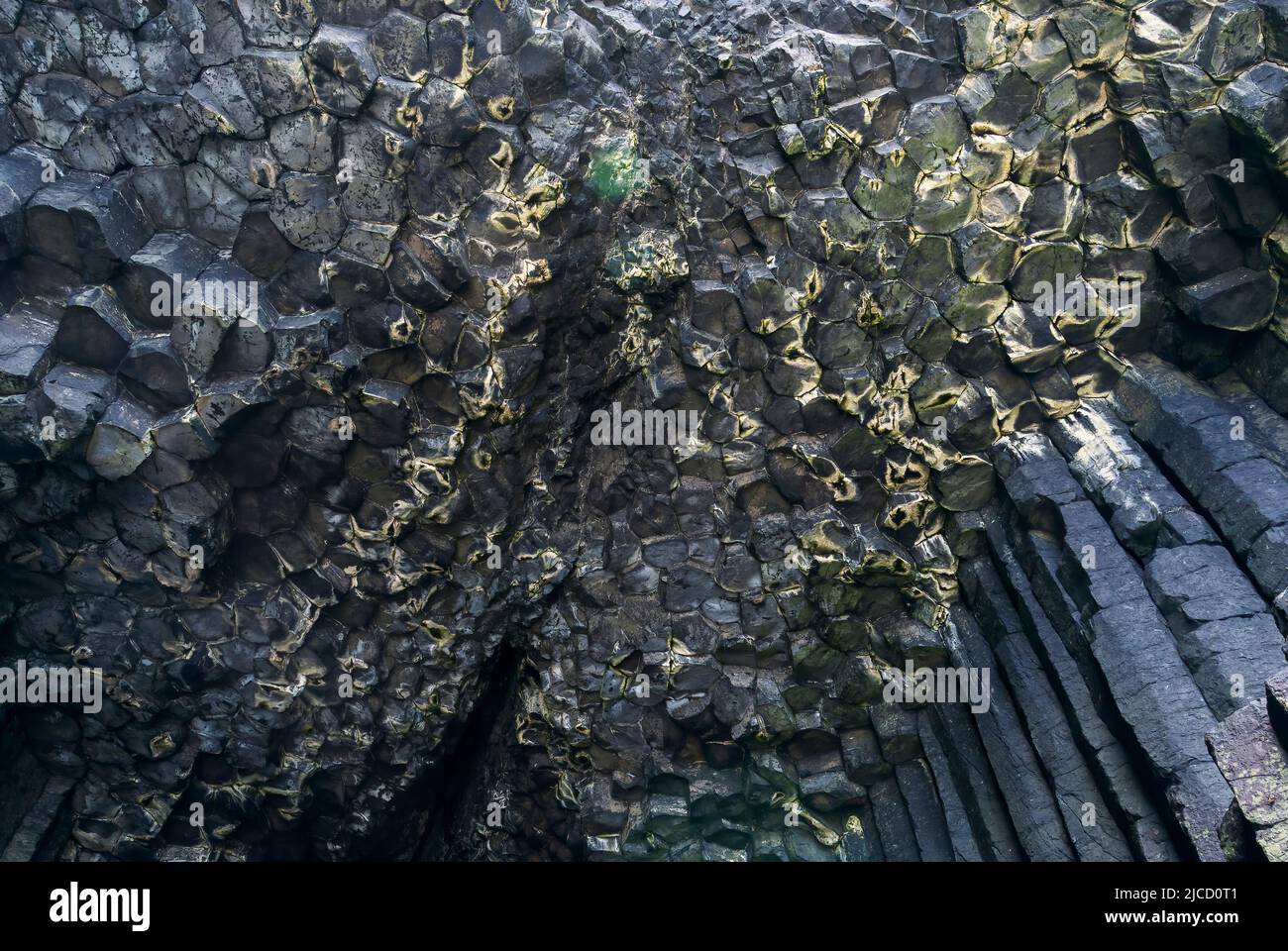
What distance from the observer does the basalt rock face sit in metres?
6.94

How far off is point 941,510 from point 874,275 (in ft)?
5.52

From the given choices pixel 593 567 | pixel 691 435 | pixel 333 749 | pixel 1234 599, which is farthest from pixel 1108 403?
pixel 333 749

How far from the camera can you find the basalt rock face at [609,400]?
6941 millimetres

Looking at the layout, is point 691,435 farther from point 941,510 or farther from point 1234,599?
point 1234,599

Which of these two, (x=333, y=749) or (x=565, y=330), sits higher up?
(x=565, y=330)

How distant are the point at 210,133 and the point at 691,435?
11.9 feet

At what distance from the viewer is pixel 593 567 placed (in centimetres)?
801

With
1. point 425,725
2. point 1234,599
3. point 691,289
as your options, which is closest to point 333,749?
point 425,725

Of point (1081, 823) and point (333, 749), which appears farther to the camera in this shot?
point (333, 749)

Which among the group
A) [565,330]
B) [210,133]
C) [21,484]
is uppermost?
[210,133]

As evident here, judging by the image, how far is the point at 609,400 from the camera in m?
8.05
